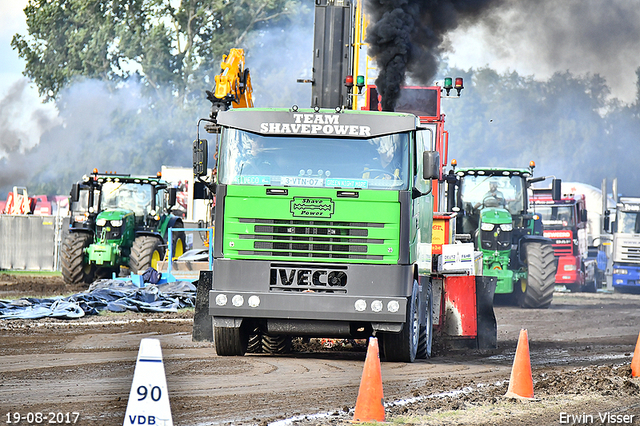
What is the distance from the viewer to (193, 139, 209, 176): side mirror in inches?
433

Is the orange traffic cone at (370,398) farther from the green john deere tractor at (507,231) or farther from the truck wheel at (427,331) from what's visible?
the green john deere tractor at (507,231)

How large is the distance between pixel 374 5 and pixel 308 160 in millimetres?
9172

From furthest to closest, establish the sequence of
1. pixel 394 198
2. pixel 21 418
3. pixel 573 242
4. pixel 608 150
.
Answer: pixel 608 150 → pixel 573 242 → pixel 394 198 → pixel 21 418

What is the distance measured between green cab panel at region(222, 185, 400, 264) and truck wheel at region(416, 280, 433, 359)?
195 cm

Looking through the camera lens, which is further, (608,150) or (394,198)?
(608,150)

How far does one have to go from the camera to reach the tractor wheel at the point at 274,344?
39.3 ft

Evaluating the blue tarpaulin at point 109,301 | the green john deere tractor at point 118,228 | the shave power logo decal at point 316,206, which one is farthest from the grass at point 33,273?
the shave power logo decal at point 316,206

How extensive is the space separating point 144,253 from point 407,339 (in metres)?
12.8

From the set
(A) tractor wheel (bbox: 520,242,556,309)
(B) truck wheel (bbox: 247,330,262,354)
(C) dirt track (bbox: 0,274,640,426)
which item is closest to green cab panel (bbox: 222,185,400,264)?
(C) dirt track (bbox: 0,274,640,426)

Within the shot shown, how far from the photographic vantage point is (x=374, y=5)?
61.5 feet

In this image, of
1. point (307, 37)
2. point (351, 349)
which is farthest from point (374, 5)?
point (307, 37)

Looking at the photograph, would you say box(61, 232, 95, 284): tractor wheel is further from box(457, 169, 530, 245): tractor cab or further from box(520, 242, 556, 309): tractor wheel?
box(520, 242, 556, 309): tractor wheel

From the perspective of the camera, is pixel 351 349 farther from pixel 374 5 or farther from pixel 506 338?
pixel 374 5

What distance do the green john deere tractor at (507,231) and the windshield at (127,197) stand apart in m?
8.07
